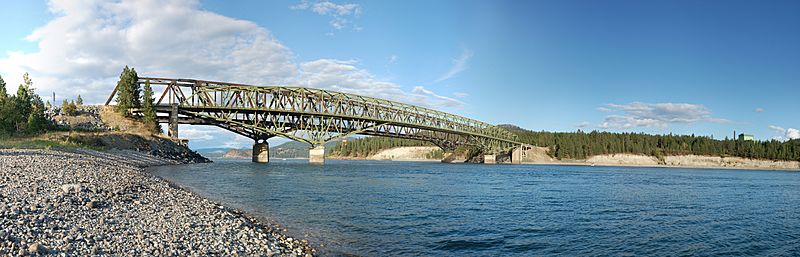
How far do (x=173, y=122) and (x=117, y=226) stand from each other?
269 ft

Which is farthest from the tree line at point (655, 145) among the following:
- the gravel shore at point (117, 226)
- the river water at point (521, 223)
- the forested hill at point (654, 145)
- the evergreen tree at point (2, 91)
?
the gravel shore at point (117, 226)

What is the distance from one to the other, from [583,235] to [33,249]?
15380 millimetres

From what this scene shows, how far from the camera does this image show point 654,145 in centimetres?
16850

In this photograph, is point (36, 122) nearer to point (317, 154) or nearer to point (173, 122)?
point (173, 122)

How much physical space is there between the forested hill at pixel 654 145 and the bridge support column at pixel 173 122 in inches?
4724

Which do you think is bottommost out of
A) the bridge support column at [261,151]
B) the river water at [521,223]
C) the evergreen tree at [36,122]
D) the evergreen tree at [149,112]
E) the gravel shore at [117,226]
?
the river water at [521,223]

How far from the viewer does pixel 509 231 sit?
56.2ft

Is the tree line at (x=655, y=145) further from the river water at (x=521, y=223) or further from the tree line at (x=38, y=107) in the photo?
the river water at (x=521, y=223)

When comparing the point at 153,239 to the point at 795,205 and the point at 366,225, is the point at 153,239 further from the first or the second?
the point at 795,205

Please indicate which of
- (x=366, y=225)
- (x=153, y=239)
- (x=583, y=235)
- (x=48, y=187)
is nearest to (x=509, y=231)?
(x=583, y=235)

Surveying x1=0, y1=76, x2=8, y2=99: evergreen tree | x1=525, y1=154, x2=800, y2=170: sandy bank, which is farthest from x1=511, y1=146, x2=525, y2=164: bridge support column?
x1=0, y1=76, x2=8, y2=99: evergreen tree

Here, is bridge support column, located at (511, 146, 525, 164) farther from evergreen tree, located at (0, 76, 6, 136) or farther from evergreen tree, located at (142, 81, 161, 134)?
evergreen tree, located at (0, 76, 6, 136)

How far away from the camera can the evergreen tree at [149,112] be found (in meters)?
78.7

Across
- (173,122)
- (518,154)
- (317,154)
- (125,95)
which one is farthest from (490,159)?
(125,95)
